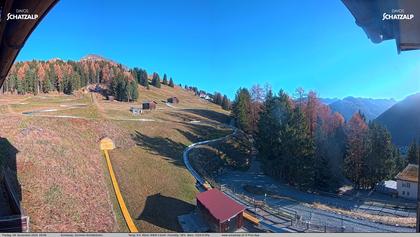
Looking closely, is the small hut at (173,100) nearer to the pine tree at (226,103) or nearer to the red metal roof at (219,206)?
the pine tree at (226,103)

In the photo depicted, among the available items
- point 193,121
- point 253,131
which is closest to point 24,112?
point 193,121

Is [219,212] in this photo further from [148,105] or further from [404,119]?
[148,105]

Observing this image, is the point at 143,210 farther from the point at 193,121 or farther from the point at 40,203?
the point at 193,121

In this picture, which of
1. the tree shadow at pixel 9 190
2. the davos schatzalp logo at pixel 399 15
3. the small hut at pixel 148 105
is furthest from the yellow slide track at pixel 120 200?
→ the davos schatzalp logo at pixel 399 15

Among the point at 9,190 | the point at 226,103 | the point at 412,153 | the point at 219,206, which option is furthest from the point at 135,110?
the point at 412,153

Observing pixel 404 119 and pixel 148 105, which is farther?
pixel 148 105

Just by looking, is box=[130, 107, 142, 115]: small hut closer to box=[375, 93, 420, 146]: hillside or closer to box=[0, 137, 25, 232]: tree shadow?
box=[0, 137, 25, 232]: tree shadow
